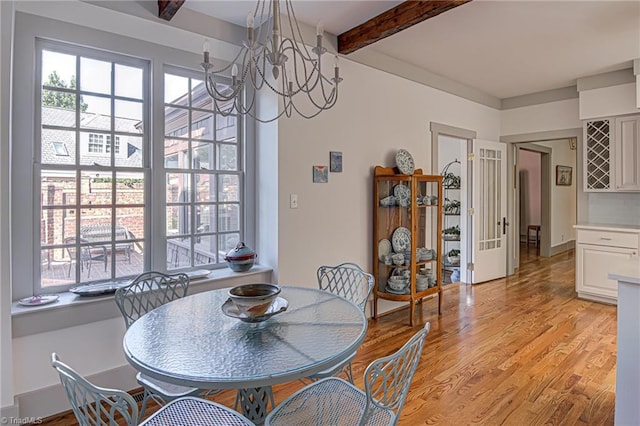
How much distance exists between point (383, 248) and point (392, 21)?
7.19 ft

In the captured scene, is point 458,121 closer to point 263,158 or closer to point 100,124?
point 263,158

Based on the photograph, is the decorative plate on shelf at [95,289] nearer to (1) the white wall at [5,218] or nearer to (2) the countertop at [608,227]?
(1) the white wall at [5,218]

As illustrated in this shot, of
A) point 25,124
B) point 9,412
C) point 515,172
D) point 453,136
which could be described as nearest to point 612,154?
point 515,172

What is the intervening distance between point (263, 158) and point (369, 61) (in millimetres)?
1615

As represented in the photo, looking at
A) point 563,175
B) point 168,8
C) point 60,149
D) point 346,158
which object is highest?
point 168,8

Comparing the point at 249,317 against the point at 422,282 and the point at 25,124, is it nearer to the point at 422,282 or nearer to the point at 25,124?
the point at 25,124

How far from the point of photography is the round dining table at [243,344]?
1.33m

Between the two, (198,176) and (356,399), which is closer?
(356,399)

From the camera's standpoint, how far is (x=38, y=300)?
2256 millimetres

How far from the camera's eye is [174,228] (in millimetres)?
2975

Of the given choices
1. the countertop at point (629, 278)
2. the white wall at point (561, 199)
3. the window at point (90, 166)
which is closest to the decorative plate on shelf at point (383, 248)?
the countertop at point (629, 278)

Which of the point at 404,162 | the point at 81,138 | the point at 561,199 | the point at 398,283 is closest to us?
the point at 81,138

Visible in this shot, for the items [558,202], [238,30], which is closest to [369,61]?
[238,30]

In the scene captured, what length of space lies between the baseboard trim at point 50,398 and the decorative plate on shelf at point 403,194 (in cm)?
291
